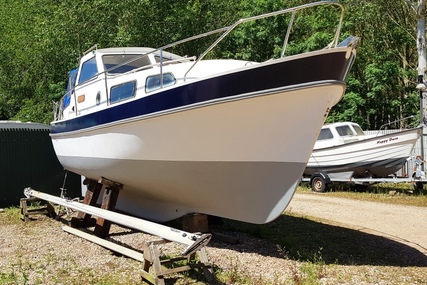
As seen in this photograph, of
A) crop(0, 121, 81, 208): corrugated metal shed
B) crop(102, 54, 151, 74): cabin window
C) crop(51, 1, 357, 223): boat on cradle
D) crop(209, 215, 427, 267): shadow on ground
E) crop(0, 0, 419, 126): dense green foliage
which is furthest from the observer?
crop(0, 0, 419, 126): dense green foliage

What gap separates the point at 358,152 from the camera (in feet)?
44.7

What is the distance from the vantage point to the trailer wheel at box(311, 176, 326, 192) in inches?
562

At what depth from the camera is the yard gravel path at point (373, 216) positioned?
25.2ft

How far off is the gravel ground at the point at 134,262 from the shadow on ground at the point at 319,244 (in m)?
0.05

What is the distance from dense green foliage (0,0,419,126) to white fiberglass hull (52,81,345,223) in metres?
11.5

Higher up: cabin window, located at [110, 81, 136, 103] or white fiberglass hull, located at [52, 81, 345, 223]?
cabin window, located at [110, 81, 136, 103]

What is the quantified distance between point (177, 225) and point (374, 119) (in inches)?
635

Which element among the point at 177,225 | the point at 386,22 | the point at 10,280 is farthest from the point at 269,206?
the point at 386,22

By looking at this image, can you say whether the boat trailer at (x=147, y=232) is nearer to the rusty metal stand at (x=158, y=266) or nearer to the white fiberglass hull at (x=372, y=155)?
the rusty metal stand at (x=158, y=266)

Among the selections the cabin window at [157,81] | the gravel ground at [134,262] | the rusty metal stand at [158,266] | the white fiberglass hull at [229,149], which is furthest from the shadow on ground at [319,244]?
the cabin window at [157,81]

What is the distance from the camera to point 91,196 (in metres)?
7.89

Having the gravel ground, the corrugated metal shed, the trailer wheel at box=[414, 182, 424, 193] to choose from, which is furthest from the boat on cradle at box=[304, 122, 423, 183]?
the corrugated metal shed

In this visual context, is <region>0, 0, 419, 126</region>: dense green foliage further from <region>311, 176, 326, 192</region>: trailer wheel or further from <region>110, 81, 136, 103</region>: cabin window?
<region>110, 81, 136, 103</region>: cabin window

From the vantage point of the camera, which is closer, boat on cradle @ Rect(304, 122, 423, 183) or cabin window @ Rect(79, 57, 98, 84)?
cabin window @ Rect(79, 57, 98, 84)
